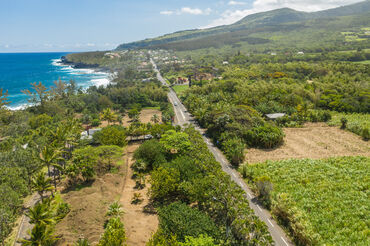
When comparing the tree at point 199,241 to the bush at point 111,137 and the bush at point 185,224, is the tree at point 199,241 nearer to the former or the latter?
the bush at point 185,224

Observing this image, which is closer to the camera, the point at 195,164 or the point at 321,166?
the point at 195,164

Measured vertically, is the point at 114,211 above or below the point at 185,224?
below

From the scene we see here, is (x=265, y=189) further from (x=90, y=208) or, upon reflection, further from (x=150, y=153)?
(x=90, y=208)

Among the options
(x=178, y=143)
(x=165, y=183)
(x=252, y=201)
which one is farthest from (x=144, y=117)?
(x=252, y=201)

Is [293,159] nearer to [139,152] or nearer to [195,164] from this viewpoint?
[195,164]

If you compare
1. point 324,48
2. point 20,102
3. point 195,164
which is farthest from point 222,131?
point 324,48

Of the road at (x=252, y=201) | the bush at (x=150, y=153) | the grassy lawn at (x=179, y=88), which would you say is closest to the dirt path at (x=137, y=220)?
the bush at (x=150, y=153)
